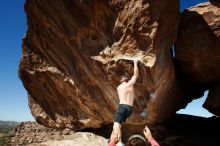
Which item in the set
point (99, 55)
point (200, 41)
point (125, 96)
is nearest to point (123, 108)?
point (125, 96)

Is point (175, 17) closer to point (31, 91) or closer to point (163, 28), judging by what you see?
point (163, 28)

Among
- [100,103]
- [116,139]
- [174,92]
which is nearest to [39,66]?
[100,103]

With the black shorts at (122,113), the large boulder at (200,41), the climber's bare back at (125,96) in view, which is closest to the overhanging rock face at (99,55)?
the large boulder at (200,41)

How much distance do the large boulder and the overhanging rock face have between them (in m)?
0.82

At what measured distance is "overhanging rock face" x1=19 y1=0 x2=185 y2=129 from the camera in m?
9.05

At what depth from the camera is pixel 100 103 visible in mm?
11242

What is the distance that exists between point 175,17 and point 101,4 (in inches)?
92.0

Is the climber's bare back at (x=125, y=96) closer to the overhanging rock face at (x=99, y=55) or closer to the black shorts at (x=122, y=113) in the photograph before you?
the black shorts at (x=122, y=113)

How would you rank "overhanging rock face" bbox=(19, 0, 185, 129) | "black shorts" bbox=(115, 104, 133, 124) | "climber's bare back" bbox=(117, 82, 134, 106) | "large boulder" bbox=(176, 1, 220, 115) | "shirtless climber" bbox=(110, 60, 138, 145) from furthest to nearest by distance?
"large boulder" bbox=(176, 1, 220, 115)
"overhanging rock face" bbox=(19, 0, 185, 129)
"climber's bare back" bbox=(117, 82, 134, 106)
"black shorts" bbox=(115, 104, 133, 124)
"shirtless climber" bbox=(110, 60, 138, 145)

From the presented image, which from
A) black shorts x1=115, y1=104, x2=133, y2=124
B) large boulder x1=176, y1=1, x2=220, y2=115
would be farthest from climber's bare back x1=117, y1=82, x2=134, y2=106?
large boulder x1=176, y1=1, x2=220, y2=115

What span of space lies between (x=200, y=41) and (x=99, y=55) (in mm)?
3471

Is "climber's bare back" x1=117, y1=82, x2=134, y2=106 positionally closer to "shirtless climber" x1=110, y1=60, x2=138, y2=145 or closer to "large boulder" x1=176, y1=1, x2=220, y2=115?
"shirtless climber" x1=110, y1=60, x2=138, y2=145

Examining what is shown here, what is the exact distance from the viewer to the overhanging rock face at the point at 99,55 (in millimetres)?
9055

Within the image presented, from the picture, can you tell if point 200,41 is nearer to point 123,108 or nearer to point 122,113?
point 123,108
